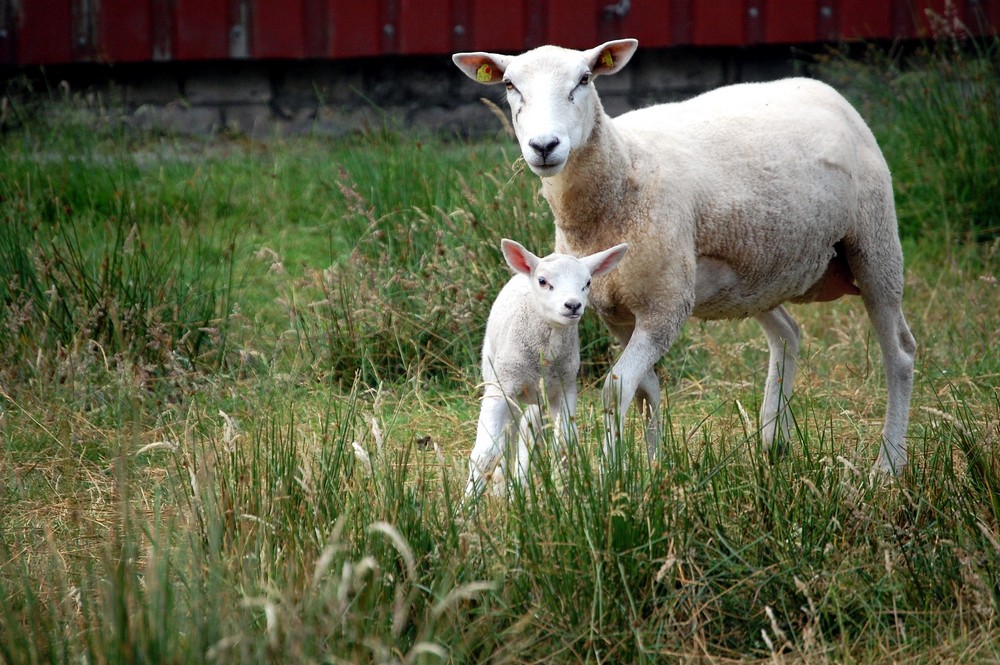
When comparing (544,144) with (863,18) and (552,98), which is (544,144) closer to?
(552,98)

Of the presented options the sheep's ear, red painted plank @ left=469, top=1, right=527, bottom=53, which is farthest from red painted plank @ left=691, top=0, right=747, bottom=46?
the sheep's ear

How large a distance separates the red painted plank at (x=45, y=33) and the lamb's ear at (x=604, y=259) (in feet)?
23.5

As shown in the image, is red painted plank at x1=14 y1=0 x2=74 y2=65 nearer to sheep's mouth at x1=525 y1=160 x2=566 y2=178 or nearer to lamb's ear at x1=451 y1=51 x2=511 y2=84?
lamb's ear at x1=451 y1=51 x2=511 y2=84

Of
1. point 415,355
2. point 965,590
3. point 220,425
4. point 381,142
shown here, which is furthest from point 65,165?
point 965,590

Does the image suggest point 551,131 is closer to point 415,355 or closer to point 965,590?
point 965,590

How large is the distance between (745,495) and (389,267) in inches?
115

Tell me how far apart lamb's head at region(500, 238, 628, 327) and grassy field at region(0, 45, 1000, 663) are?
0.40 meters

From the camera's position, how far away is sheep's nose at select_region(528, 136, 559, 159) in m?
3.67

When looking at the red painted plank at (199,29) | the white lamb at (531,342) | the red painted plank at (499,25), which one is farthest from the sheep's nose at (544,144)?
the red painted plank at (199,29)

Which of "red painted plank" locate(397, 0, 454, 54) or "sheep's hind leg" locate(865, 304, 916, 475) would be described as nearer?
"sheep's hind leg" locate(865, 304, 916, 475)

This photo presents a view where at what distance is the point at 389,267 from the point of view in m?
6.12

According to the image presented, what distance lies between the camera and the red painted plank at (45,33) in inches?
380

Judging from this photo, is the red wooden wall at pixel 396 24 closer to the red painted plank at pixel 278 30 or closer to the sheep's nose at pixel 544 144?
the red painted plank at pixel 278 30

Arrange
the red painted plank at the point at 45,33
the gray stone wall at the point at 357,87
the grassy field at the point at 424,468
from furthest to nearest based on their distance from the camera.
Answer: the gray stone wall at the point at 357,87 < the red painted plank at the point at 45,33 < the grassy field at the point at 424,468
